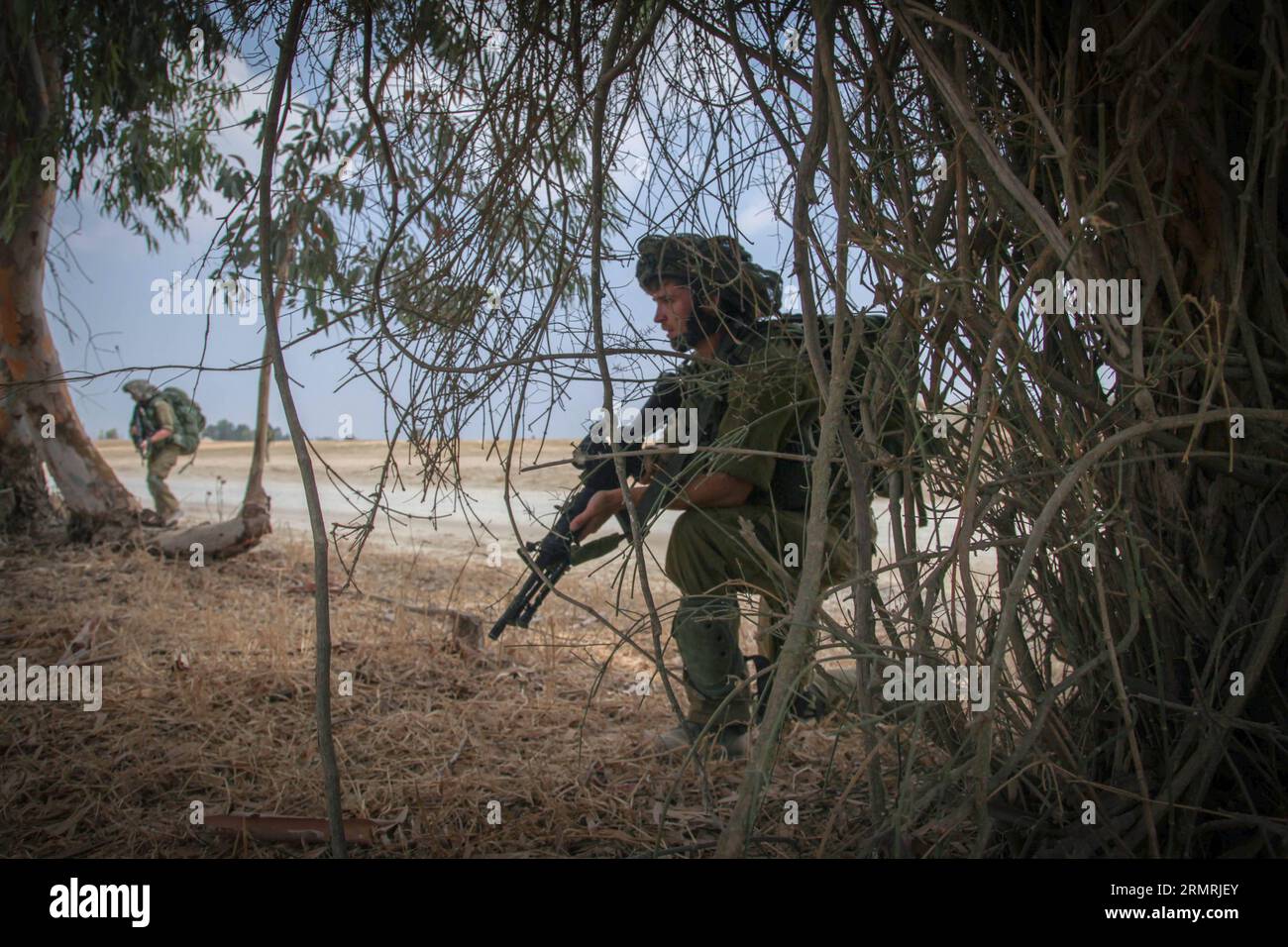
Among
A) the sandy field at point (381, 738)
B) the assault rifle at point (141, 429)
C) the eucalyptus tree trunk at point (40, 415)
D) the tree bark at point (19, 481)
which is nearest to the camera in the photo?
the sandy field at point (381, 738)

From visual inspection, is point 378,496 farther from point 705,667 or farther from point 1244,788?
point 1244,788

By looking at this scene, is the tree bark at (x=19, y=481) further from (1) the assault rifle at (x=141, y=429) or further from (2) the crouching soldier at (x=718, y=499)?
(2) the crouching soldier at (x=718, y=499)

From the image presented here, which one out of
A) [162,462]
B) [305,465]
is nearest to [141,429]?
[162,462]

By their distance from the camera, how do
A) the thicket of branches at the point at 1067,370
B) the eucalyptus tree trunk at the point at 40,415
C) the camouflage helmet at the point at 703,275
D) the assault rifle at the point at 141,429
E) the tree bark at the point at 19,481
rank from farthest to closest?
the assault rifle at the point at 141,429
the tree bark at the point at 19,481
the eucalyptus tree trunk at the point at 40,415
the camouflage helmet at the point at 703,275
the thicket of branches at the point at 1067,370

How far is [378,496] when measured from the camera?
78.8 inches

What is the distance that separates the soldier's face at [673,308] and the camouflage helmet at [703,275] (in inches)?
1.0

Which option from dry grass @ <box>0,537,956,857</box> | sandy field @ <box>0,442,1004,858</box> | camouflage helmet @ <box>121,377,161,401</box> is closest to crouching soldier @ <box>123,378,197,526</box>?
camouflage helmet @ <box>121,377,161,401</box>

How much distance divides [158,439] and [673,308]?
6.06 meters

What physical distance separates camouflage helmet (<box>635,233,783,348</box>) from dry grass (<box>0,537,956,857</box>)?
43.2 inches

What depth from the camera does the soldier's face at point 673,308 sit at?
2.87m

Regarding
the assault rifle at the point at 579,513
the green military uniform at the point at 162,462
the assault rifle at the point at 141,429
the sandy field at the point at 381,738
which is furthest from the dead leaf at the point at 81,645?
the assault rifle at the point at 141,429

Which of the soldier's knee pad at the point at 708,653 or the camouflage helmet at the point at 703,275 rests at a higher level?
the camouflage helmet at the point at 703,275

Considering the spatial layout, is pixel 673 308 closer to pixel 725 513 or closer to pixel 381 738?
pixel 725 513

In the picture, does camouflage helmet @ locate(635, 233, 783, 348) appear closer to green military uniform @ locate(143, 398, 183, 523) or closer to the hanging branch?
the hanging branch
